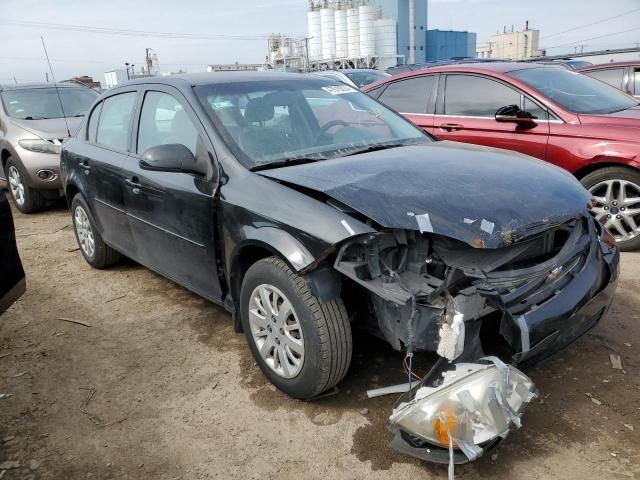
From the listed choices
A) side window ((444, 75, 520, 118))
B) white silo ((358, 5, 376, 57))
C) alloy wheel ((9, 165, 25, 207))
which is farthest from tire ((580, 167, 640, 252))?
white silo ((358, 5, 376, 57))

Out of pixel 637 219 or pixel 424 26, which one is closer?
pixel 637 219

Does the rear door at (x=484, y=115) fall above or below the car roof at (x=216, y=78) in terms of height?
below

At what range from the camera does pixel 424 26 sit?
146 feet

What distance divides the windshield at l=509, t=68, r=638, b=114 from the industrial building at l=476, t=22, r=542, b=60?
4960cm

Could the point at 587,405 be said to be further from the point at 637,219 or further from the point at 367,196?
the point at 637,219

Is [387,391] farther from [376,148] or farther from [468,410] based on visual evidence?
[376,148]

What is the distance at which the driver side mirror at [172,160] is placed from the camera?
112 inches

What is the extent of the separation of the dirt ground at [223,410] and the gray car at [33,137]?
3434 millimetres

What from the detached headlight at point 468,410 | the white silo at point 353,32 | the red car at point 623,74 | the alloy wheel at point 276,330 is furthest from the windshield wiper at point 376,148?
the white silo at point 353,32

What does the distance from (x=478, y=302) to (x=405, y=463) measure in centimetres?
76

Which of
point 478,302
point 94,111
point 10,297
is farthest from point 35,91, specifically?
point 478,302

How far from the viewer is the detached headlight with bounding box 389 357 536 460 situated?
2.04 metres

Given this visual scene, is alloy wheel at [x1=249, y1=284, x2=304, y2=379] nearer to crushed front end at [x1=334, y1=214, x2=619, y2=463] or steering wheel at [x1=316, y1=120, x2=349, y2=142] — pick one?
crushed front end at [x1=334, y1=214, x2=619, y2=463]

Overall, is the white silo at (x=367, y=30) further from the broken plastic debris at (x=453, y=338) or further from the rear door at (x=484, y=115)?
the broken plastic debris at (x=453, y=338)
